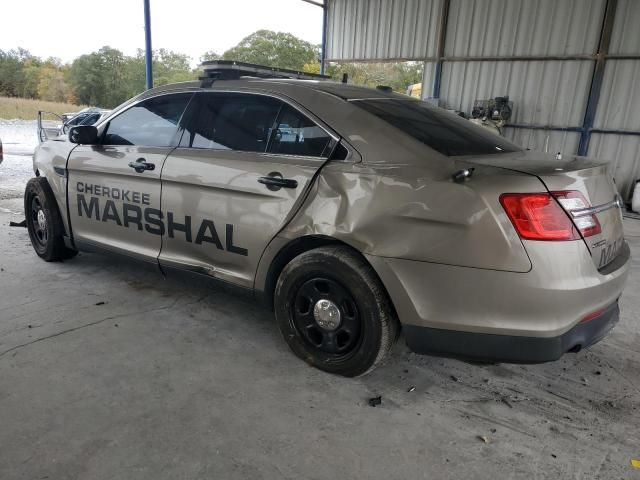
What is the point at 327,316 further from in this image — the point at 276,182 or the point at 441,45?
the point at 441,45

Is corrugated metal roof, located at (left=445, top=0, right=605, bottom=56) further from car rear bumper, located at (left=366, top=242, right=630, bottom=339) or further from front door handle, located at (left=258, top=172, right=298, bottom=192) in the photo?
front door handle, located at (left=258, top=172, right=298, bottom=192)

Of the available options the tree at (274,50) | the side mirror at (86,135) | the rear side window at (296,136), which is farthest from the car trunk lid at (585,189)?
the tree at (274,50)

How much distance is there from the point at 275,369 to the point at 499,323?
1.21 metres

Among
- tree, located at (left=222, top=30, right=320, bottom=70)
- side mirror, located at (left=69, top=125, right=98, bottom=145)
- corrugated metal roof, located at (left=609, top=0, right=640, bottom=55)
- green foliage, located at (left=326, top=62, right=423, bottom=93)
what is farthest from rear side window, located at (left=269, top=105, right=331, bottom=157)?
tree, located at (left=222, top=30, right=320, bottom=70)

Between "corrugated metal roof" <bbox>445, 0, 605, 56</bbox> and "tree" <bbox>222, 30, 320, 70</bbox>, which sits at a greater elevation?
"tree" <bbox>222, 30, 320, 70</bbox>

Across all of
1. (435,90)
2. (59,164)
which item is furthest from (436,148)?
(435,90)

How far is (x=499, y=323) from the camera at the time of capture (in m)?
2.11

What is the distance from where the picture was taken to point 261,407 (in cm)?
235

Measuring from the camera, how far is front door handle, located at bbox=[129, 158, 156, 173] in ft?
10.5

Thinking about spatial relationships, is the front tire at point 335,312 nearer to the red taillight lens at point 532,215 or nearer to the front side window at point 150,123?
the red taillight lens at point 532,215

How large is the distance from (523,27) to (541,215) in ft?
32.8

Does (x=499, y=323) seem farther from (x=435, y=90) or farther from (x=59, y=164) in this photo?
(x=435, y=90)

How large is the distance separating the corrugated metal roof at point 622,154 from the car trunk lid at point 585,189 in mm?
8477

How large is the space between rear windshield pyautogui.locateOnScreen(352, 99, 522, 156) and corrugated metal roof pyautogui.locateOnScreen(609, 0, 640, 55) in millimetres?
8447
